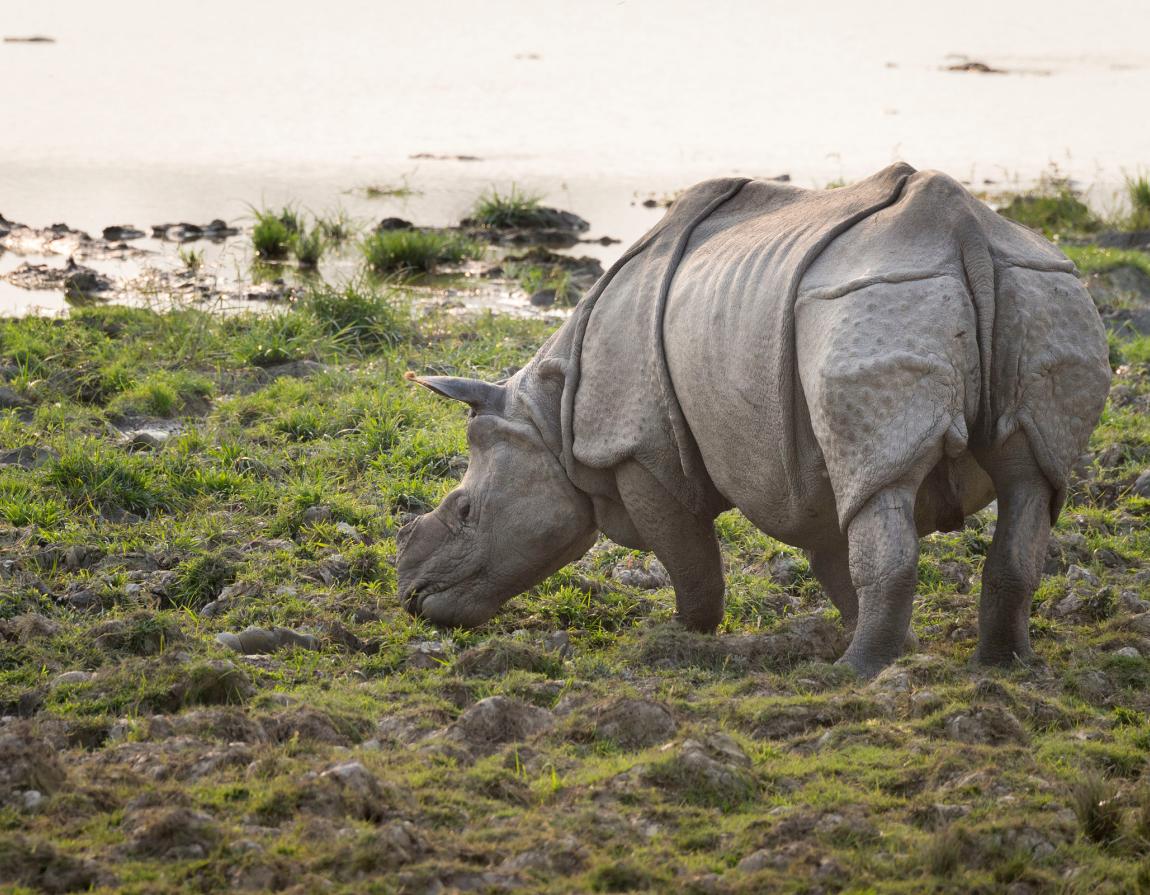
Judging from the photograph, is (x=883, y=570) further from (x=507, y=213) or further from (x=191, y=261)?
(x=507, y=213)

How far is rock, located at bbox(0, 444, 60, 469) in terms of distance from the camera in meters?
8.43

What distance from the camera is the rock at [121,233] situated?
1480 centimetres

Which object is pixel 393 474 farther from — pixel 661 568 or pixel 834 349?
pixel 834 349

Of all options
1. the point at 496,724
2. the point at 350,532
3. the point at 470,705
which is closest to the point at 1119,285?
the point at 350,532

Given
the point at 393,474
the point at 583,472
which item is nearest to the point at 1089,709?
the point at 583,472

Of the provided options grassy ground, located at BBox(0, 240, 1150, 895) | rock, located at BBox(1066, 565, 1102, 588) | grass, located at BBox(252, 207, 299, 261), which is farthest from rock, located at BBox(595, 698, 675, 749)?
grass, located at BBox(252, 207, 299, 261)

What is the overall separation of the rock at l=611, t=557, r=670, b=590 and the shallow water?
7.70 metres

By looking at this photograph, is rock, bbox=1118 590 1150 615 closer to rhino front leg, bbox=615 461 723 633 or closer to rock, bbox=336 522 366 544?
rhino front leg, bbox=615 461 723 633

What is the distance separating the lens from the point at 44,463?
834cm

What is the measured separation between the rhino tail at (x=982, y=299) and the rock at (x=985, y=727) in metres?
0.97

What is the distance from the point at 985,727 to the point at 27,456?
535 centimetres

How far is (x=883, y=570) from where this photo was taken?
5.38 meters

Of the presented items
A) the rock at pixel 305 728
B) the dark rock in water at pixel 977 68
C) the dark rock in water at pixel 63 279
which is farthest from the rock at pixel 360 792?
the dark rock in water at pixel 977 68

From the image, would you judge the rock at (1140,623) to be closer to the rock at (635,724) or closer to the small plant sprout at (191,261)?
the rock at (635,724)
